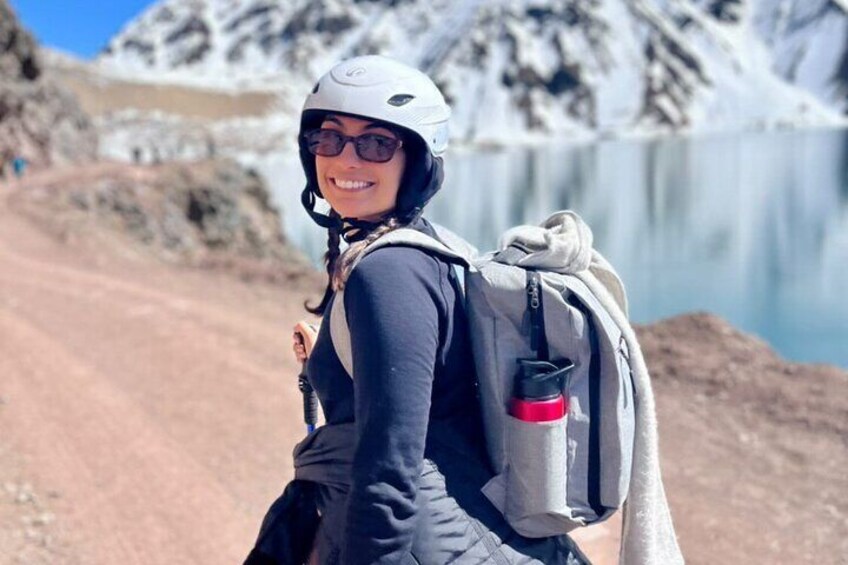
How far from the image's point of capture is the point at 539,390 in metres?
2.23

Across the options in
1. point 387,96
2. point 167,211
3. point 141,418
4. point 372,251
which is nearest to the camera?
point 372,251

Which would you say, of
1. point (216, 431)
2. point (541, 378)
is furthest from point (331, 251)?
point (216, 431)

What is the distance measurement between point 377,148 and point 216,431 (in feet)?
18.8

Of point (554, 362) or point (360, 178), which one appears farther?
point (360, 178)

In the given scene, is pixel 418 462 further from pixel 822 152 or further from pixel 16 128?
pixel 822 152

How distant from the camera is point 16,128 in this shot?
36000 millimetres

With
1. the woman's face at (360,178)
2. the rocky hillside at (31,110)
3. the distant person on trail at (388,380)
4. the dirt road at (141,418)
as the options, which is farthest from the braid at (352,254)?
the rocky hillside at (31,110)

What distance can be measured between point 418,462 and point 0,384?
24.8 ft

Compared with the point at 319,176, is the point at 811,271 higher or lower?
lower

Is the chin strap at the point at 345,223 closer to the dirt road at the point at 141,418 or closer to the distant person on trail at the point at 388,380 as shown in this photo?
the distant person on trail at the point at 388,380

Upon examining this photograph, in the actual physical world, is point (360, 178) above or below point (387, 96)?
below

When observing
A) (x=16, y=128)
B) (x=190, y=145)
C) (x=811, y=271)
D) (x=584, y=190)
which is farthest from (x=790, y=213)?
(x=190, y=145)

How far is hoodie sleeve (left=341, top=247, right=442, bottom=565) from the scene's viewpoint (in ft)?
6.90

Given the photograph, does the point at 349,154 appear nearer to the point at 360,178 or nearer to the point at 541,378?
the point at 360,178
